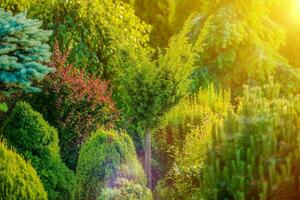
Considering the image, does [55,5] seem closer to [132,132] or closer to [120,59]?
[132,132]

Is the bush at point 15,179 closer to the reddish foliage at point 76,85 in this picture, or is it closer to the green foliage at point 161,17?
the reddish foliage at point 76,85

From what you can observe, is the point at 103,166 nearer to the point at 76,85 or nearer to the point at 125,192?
the point at 125,192

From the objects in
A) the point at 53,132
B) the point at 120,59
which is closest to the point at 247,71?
the point at 120,59

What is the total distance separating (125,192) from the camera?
7.78 m

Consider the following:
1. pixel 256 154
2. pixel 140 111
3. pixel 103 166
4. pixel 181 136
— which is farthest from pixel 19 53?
pixel 256 154

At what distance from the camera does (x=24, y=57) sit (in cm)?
986

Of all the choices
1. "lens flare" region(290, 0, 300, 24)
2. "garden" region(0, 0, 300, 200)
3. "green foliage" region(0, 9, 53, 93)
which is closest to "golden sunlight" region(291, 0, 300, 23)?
"lens flare" region(290, 0, 300, 24)

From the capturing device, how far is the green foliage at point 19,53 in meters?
9.56

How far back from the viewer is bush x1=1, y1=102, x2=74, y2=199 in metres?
9.58

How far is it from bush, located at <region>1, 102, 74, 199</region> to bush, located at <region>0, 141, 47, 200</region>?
1807mm

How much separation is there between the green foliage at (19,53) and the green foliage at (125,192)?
8.12ft

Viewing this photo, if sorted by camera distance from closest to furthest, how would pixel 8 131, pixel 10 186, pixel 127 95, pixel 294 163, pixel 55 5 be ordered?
pixel 294 163 < pixel 10 186 < pixel 8 131 < pixel 127 95 < pixel 55 5

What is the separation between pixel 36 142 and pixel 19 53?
131 centimetres

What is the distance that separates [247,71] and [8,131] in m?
8.99
